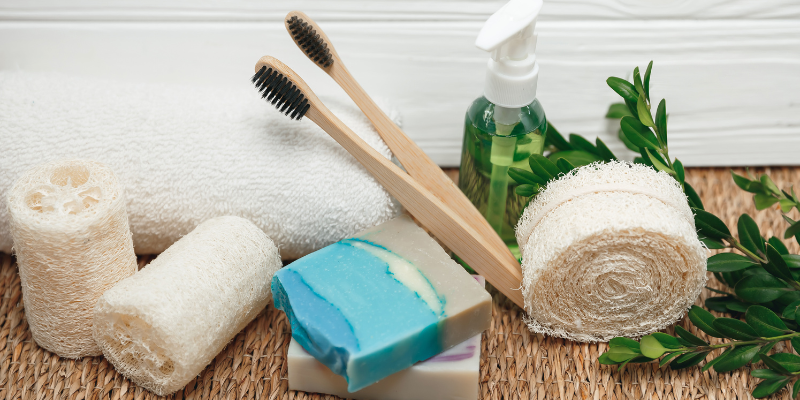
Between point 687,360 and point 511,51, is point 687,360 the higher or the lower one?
the lower one

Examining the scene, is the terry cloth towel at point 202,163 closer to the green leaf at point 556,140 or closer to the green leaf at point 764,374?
the green leaf at point 556,140

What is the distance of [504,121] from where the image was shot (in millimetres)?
562

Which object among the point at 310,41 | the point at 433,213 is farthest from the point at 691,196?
the point at 310,41

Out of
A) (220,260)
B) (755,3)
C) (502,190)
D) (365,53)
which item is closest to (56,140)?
(220,260)

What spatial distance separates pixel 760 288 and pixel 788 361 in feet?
0.22

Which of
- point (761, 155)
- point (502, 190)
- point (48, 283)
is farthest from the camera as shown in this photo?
point (761, 155)

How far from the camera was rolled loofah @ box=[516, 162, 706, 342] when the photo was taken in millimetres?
475

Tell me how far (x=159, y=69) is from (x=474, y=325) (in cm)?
46

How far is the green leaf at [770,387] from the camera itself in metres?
0.48

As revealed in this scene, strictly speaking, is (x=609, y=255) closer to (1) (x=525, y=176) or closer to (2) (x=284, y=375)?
(1) (x=525, y=176)

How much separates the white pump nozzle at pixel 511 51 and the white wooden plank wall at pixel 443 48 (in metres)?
0.16

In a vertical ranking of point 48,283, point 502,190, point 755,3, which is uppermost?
point 755,3

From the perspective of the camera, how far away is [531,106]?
22.2 inches

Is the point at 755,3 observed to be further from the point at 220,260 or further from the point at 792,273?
the point at 220,260
